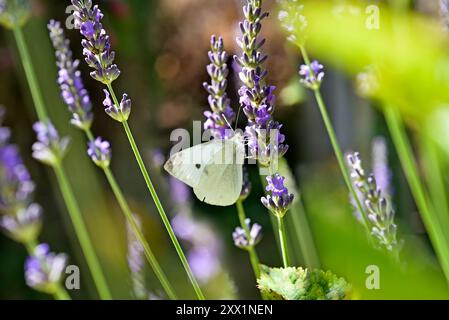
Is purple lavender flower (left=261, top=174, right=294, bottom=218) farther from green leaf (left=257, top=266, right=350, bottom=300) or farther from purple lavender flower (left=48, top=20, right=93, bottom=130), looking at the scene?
purple lavender flower (left=48, top=20, right=93, bottom=130)

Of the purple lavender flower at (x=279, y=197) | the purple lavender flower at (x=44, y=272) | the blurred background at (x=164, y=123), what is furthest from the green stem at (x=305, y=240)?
the purple lavender flower at (x=44, y=272)

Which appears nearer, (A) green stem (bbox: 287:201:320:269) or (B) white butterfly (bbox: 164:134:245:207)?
(B) white butterfly (bbox: 164:134:245:207)

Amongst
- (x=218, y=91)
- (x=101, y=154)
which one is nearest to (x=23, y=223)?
(x=101, y=154)

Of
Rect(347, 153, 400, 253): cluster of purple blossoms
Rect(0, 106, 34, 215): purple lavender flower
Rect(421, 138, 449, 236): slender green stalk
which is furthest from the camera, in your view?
Rect(421, 138, 449, 236): slender green stalk

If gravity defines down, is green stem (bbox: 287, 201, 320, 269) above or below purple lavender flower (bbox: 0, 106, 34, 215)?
below

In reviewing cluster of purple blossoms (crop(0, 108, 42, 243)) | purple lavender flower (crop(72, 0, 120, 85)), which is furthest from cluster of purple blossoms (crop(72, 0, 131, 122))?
cluster of purple blossoms (crop(0, 108, 42, 243))

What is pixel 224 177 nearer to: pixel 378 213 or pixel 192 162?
pixel 192 162

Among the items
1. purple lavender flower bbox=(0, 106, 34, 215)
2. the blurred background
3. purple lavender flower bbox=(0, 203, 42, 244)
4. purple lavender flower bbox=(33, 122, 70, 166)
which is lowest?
the blurred background

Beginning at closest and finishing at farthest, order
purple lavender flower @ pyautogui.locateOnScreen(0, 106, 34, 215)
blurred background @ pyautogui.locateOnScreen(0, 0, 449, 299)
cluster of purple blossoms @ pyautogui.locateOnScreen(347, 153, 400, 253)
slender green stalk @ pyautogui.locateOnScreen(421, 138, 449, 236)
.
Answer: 1. purple lavender flower @ pyautogui.locateOnScreen(0, 106, 34, 215)
2. cluster of purple blossoms @ pyautogui.locateOnScreen(347, 153, 400, 253)
3. slender green stalk @ pyautogui.locateOnScreen(421, 138, 449, 236)
4. blurred background @ pyautogui.locateOnScreen(0, 0, 449, 299)
